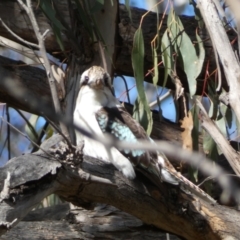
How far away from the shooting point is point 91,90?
3.04m

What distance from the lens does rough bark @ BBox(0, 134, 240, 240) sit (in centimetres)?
209

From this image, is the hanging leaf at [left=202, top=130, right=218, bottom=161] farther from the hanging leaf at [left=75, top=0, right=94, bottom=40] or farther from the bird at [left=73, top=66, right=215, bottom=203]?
the hanging leaf at [left=75, top=0, right=94, bottom=40]

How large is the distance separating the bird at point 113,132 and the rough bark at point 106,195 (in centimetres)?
6

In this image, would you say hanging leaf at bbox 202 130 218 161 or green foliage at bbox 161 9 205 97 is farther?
hanging leaf at bbox 202 130 218 161

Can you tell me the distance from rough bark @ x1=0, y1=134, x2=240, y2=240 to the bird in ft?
0.21

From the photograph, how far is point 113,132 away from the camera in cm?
280

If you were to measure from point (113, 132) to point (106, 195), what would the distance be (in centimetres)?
43

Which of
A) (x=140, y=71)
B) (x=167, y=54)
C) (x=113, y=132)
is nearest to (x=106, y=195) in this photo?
(x=113, y=132)

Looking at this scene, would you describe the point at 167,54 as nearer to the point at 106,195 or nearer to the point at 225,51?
the point at 106,195

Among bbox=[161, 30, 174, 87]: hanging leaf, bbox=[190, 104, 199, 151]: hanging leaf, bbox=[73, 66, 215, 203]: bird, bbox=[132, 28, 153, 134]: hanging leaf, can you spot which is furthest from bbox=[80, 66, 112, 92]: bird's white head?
bbox=[190, 104, 199, 151]: hanging leaf

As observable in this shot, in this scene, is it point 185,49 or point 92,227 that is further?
point 185,49

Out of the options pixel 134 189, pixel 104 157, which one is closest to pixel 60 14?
pixel 104 157

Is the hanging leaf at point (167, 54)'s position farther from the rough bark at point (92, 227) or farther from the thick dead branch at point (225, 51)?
the thick dead branch at point (225, 51)

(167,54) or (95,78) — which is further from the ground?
(167,54)
